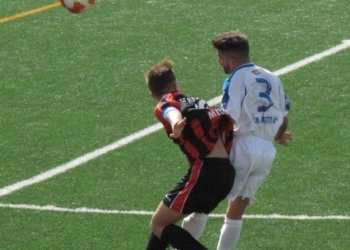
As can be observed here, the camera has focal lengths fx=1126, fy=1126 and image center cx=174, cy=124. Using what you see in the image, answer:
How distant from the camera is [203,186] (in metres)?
6.91

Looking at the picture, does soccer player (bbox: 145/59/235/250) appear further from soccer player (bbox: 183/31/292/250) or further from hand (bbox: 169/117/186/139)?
hand (bbox: 169/117/186/139)

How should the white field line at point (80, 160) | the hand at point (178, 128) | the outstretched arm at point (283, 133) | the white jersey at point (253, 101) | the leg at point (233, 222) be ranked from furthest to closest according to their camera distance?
1. the white field line at point (80, 160)
2. the outstretched arm at point (283, 133)
3. the leg at point (233, 222)
4. the white jersey at point (253, 101)
5. the hand at point (178, 128)

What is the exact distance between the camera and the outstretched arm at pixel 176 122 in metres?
6.41

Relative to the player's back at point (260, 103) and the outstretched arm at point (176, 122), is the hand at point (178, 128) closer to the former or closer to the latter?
the outstretched arm at point (176, 122)

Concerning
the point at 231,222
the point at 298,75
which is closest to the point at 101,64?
the point at 298,75

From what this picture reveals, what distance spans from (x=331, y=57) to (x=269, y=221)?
12.8 feet

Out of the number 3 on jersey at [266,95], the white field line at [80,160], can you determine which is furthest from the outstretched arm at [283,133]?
the white field line at [80,160]

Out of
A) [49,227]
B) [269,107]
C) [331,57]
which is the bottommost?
[331,57]

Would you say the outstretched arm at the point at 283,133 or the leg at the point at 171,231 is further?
the outstretched arm at the point at 283,133

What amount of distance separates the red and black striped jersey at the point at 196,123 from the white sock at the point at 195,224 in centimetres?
50

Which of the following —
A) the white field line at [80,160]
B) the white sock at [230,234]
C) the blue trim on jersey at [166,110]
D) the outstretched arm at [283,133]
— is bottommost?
the white field line at [80,160]

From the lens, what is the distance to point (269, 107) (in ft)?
23.1

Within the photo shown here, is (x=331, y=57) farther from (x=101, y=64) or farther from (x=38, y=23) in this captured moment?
(x=38, y=23)

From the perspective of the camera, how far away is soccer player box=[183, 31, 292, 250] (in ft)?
22.9
